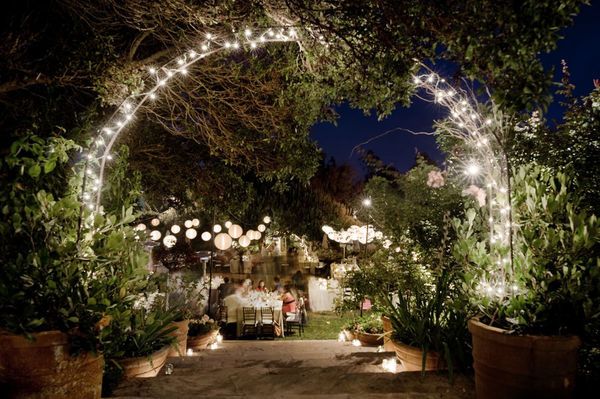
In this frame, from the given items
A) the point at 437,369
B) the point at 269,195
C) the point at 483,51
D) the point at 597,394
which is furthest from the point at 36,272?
the point at 269,195

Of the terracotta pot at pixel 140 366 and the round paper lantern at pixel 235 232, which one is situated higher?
the round paper lantern at pixel 235 232

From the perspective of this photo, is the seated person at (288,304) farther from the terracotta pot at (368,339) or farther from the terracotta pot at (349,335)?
the terracotta pot at (368,339)

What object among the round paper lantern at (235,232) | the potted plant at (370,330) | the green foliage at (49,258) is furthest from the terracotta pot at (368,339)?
the round paper lantern at (235,232)

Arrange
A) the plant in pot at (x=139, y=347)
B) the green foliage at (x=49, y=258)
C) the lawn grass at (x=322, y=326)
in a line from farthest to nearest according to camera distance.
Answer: the lawn grass at (x=322, y=326) < the plant in pot at (x=139, y=347) < the green foliage at (x=49, y=258)

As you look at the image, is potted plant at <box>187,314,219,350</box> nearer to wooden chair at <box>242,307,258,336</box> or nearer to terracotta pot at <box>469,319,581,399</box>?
wooden chair at <box>242,307,258,336</box>

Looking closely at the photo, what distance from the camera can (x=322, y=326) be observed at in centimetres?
1155

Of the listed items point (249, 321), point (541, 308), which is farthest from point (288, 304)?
point (541, 308)

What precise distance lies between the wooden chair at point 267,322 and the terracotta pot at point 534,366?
291 inches

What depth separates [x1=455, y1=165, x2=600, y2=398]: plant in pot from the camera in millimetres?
2564

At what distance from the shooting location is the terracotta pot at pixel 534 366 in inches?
101

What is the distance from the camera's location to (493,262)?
10.6ft

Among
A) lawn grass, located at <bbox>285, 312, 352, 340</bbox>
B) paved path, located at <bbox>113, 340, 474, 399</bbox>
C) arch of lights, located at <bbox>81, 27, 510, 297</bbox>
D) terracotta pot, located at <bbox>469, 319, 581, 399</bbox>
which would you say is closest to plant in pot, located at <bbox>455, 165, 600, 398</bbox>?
terracotta pot, located at <bbox>469, 319, 581, 399</bbox>

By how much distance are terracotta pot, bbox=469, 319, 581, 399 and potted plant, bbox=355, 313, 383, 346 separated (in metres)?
4.34

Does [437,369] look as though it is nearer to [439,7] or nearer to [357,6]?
[439,7]
